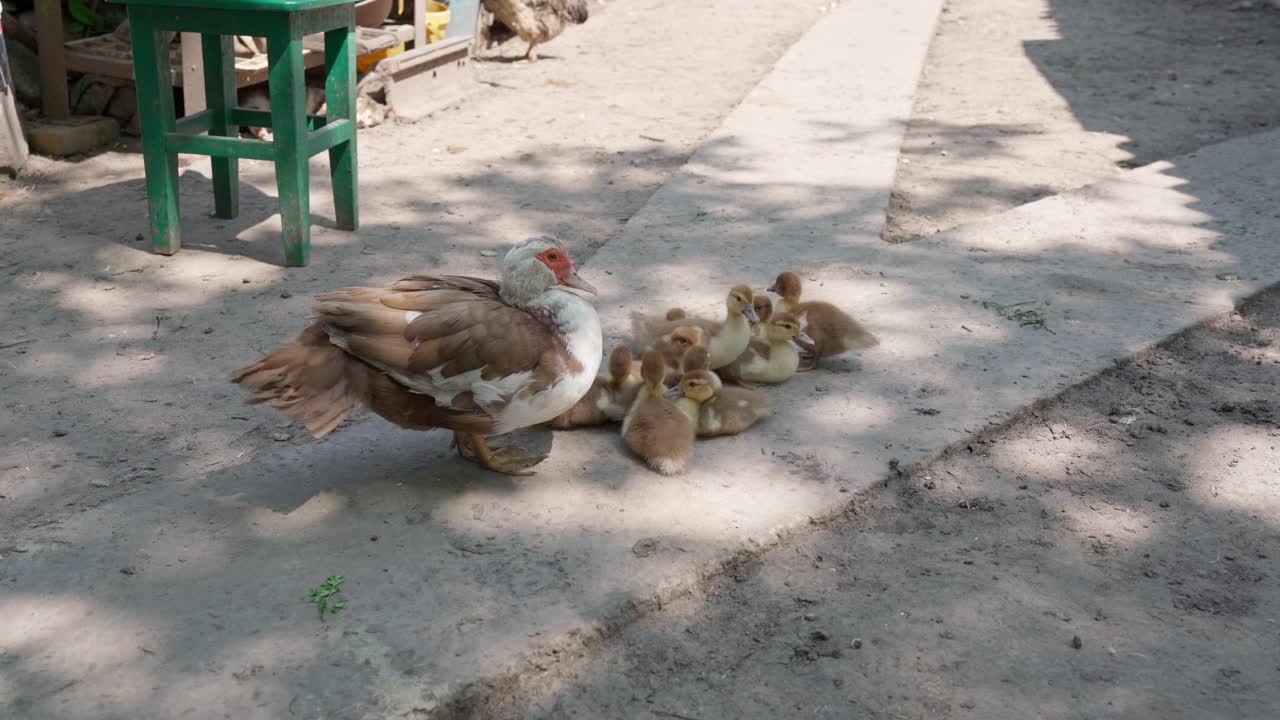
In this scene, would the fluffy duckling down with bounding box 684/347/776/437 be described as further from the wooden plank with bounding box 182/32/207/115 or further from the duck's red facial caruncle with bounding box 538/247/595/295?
the wooden plank with bounding box 182/32/207/115

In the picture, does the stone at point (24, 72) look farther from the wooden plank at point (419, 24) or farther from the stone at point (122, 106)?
the wooden plank at point (419, 24)

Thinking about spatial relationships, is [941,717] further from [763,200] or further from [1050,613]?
[763,200]

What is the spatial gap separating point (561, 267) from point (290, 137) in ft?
7.30

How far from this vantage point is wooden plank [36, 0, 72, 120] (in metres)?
6.86

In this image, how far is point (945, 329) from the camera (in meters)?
4.40

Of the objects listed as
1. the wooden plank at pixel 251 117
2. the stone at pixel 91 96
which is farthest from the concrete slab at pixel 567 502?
the stone at pixel 91 96

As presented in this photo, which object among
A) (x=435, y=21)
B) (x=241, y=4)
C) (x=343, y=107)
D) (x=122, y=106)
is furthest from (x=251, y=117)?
(x=435, y=21)

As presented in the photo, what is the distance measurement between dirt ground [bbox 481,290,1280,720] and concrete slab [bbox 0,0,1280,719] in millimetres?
114

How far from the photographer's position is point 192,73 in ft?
21.9

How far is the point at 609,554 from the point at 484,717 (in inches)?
24.0

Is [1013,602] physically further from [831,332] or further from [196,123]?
[196,123]

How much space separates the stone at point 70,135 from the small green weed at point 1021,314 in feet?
17.1

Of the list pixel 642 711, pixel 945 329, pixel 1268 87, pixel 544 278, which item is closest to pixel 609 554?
pixel 642 711

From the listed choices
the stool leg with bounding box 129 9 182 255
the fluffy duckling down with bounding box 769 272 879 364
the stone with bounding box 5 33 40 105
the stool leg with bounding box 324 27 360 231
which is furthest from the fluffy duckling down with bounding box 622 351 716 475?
the stone with bounding box 5 33 40 105
